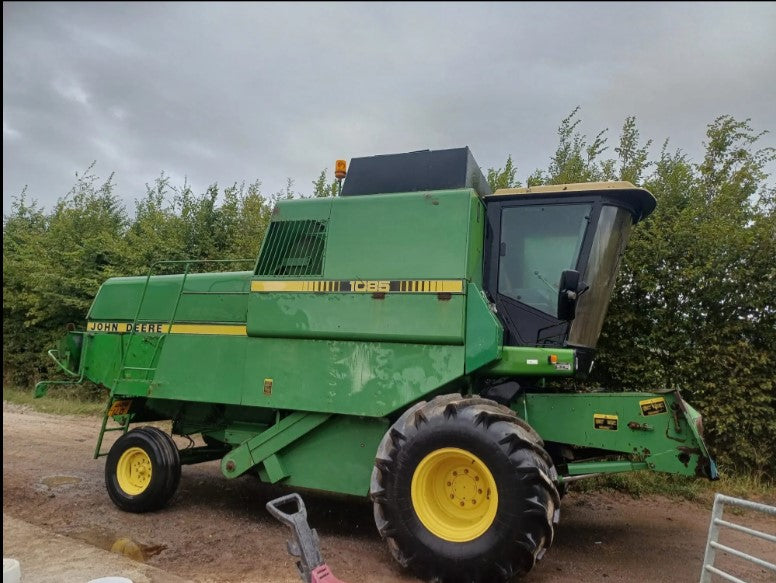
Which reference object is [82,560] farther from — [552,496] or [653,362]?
[653,362]

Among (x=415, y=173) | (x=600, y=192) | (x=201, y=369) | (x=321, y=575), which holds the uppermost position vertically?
(x=415, y=173)

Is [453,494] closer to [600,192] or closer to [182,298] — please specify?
[600,192]

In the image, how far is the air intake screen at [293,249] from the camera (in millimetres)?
5410

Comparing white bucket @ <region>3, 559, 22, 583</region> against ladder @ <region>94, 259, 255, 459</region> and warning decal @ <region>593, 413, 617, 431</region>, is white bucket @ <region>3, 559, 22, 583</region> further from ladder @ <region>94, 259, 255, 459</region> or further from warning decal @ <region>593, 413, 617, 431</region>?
warning decal @ <region>593, 413, 617, 431</region>

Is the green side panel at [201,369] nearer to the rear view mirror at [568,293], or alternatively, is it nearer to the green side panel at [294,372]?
the green side panel at [294,372]

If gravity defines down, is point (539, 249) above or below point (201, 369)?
above

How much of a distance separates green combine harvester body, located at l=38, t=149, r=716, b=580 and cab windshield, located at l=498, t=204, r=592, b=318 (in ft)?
0.04

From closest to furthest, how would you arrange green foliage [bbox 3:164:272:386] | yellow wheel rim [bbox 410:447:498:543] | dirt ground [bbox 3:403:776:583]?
1. yellow wheel rim [bbox 410:447:498:543]
2. dirt ground [bbox 3:403:776:583]
3. green foliage [bbox 3:164:272:386]

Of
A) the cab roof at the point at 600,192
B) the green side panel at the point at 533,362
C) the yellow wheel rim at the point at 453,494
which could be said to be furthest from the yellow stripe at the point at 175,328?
the cab roof at the point at 600,192

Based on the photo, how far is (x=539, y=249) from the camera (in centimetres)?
506

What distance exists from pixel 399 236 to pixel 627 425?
2450 millimetres

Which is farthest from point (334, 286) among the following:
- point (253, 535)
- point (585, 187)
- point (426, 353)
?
point (253, 535)

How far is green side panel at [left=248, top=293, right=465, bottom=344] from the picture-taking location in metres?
4.74

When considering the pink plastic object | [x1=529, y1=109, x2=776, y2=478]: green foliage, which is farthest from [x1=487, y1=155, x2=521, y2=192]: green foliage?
the pink plastic object
